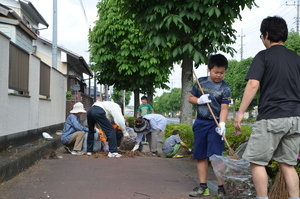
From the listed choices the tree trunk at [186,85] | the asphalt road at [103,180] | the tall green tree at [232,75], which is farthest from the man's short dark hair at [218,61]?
the tall green tree at [232,75]

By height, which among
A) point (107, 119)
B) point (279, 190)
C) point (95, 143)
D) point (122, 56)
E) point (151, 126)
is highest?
point (122, 56)

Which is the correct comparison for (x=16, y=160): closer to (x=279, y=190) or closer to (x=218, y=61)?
(x=218, y=61)

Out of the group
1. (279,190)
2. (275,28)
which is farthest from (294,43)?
(275,28)

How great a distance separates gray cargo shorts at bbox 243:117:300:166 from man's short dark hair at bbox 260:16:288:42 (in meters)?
0.92

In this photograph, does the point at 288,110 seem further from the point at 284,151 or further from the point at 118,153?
the point at 118,153

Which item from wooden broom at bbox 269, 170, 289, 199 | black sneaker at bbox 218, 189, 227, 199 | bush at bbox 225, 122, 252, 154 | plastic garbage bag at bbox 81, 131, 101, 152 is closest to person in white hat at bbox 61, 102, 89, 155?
plastic garbage bag at bbox 81, 131, 101, 152

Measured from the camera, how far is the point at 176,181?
266 inches

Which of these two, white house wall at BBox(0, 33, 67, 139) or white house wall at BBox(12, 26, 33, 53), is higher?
white house wall at BBox(12, 26, 33, 53)

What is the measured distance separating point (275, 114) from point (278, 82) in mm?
345

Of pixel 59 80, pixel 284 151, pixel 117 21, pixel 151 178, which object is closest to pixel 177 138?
pixel 151 178

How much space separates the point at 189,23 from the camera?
33.9 ft

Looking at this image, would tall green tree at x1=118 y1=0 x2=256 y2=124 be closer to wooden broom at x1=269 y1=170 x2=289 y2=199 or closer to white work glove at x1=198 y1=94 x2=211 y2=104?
white work glove at x1=198 y1=94 x2=211 y2=104

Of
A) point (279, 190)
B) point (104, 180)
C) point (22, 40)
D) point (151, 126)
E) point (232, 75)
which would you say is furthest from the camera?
point (232, 75)

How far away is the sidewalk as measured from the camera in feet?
18.0
